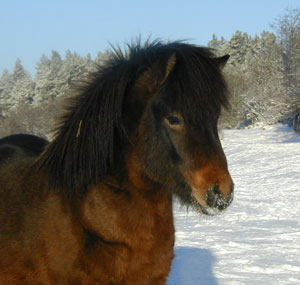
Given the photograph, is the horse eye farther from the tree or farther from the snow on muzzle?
the tree

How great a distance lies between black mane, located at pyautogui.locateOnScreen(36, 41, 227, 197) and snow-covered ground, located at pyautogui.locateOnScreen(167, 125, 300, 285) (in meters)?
0.78

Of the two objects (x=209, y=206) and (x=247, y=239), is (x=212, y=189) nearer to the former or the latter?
(x=209, y=206)

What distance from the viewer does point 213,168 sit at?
213 cm

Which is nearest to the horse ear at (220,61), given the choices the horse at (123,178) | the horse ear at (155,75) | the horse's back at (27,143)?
the horse at (123,178)

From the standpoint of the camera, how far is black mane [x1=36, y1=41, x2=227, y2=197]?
91.5 inches

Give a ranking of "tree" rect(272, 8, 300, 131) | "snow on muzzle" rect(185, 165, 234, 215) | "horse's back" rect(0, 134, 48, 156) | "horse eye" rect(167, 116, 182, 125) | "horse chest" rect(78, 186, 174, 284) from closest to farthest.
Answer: "snow on muzzle" rect(185, 165, 234, 215) < "horse eye" rect(167, 116, 182, 125) < "horse chest" rect(78, 186, 174, 284) < "horse's back" rect(0, 134, 48, 156) < "tree" rect(272, 8, 300, 131)

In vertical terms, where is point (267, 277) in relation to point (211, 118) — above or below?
below

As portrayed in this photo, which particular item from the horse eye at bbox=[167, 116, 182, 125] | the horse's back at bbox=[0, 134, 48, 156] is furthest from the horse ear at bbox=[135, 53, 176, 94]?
the horse's back at bbox=[0, 134, 48, 156]

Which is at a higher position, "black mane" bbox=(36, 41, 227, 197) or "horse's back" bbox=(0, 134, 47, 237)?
"black mane" bbox=(36, 41, 227, 197)

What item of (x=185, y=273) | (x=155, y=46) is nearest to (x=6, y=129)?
(x=185, y=273)

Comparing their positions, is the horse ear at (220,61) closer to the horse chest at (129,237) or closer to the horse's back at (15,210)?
the horse chest at (129,237)

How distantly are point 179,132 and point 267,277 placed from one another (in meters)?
3.78

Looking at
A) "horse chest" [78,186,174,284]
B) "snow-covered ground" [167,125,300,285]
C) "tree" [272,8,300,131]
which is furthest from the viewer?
"tree" [272,8,300,131]

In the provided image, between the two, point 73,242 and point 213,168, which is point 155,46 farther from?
point 73,242
